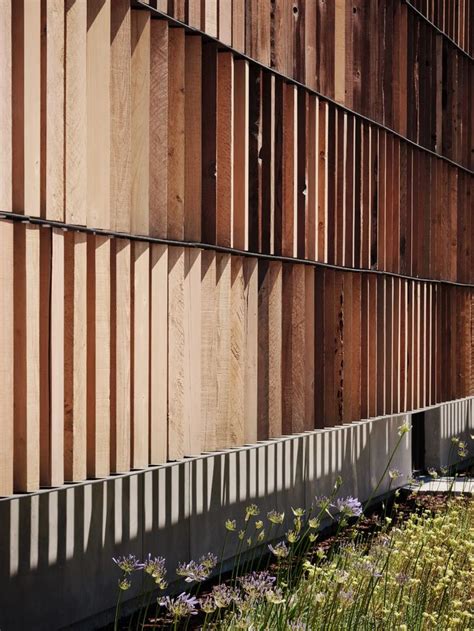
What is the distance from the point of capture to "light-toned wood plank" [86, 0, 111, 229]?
623cm

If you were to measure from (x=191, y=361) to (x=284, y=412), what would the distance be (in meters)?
1.63

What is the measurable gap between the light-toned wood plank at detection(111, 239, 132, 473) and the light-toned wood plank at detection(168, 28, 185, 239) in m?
0.65

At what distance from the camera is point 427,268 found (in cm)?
1274

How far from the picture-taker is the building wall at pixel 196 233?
5742 mm

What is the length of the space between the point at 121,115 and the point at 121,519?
1.93 m

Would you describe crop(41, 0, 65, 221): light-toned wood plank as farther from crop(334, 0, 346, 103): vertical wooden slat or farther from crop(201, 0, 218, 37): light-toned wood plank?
crop(334, 0, 346, 103): vertical wooden slat

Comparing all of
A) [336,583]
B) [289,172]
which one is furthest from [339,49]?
[336,583]

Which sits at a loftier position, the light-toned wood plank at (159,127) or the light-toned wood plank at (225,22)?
the light-toned wood plank at (225,22)

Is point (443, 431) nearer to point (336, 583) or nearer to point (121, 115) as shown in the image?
point (121, 115)

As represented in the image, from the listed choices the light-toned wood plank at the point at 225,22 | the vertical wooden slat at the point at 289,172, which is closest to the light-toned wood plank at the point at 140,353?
the light-toned wood plank at the point at 225,22

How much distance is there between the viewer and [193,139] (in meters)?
7.44

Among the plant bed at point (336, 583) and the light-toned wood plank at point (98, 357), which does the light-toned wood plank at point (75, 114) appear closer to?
the light-toned wood plank at point (98, 357)

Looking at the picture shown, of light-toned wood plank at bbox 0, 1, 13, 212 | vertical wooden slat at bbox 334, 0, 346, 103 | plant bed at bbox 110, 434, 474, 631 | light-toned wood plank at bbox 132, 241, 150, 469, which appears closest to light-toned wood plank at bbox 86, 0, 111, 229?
light-toned wood plank at bbox 132, 241, 150, 469

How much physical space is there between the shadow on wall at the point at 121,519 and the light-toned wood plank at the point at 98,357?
14cm
